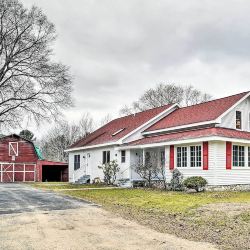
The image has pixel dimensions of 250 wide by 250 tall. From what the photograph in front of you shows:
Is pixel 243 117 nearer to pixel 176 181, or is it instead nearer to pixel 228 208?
pixel 176 181

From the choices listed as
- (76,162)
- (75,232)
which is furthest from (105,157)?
(75,232)

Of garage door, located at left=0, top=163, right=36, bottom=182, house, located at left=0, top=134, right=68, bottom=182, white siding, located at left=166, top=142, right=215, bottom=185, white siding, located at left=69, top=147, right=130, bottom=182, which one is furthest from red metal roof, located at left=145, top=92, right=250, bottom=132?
garage door, located at left=0, top=163, right=36, bottom=182

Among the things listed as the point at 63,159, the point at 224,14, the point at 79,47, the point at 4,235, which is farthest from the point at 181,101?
the point at 4,235

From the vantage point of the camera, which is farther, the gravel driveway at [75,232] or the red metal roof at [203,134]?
the red metal roof at [203,134]

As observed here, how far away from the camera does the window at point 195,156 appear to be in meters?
23.2

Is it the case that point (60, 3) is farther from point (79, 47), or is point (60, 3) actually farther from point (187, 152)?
point (187, 152)

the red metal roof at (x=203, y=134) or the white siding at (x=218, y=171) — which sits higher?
the red metal roof at (x=203, y=134)

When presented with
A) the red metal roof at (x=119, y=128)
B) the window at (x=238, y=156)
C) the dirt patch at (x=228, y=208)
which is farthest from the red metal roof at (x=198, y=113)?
the dirt patch at (x=228, y=208)

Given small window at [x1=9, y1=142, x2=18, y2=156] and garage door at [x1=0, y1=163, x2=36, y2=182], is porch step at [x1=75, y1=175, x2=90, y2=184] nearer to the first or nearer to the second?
garage door at [x1=0, y1=163, x2=36, y2=182]

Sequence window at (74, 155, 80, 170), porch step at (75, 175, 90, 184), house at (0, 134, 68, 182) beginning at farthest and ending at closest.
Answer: house at (0, 134, 68, 182), window at (74, 155, 80, 170), porch step at (75, 175, 90, 184)

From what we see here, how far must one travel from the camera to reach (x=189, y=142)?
912 inches

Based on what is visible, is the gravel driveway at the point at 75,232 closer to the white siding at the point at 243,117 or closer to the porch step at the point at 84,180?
the white siding at the point at 243,117

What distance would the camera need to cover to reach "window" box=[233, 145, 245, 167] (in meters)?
23.4

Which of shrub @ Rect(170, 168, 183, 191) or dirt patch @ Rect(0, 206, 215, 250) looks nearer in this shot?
dirt patch @ Rect(0, 206, 215, 250)
